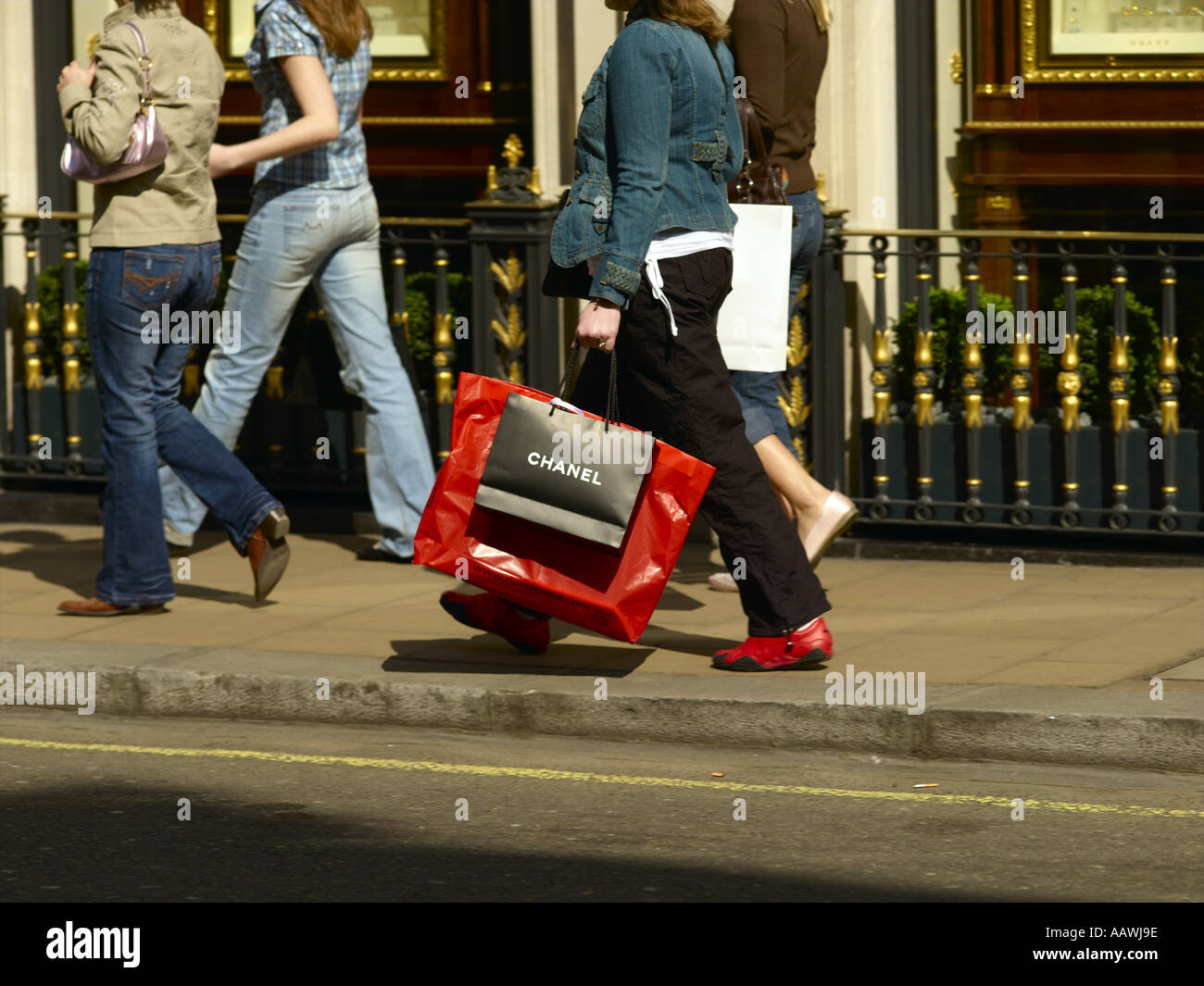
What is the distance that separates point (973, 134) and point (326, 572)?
313 cm

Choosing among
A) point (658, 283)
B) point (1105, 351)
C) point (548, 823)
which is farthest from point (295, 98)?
point (548, 823)

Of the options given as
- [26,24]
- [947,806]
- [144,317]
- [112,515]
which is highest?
[26,24]

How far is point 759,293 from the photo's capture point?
710 centimetres

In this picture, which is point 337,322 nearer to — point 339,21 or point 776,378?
point 339,21

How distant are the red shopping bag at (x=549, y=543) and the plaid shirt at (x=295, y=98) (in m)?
2.15

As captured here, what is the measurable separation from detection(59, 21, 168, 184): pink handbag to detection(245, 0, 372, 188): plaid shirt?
28.6 inches

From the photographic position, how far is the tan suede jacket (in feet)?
23.3

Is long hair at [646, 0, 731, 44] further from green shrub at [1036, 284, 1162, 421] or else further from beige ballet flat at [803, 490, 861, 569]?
green shrub at [1036, 284, 1162, 421]

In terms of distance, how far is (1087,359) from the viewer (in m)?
8.44

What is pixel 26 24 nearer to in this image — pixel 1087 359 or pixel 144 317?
pixel 144 317

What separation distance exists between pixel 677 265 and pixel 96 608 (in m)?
2.49

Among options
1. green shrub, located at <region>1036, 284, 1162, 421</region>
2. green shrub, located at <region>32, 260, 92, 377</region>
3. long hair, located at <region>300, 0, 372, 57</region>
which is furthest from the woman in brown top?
green shrub, located at <region>32, 260, 92, 377</region>
